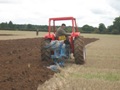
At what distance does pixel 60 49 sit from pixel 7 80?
15.1ft

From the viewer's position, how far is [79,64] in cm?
1413

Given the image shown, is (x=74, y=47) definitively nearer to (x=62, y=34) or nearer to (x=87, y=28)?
(x=62, y=34)

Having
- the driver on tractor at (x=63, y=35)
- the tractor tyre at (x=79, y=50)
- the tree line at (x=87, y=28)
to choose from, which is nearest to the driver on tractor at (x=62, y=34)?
the driver on tractor at (x=63, y=35)

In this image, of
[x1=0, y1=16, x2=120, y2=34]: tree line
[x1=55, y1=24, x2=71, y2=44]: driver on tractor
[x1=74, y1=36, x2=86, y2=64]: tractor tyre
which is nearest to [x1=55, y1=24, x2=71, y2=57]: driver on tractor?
[x1=55, y1=24, x2=71, y2=44]: driver on tractor

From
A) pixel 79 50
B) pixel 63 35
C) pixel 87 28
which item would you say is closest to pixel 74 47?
pixel 79 50

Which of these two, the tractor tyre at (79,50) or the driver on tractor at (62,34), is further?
the driver on tractor at (62,34)

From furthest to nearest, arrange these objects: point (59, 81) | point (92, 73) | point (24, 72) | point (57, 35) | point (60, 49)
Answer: point (57, 35)
point (60, 49)
point (92, 73)
point (24, 72)
point (59, 81)

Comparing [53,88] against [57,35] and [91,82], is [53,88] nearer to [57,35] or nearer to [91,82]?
[91,82]

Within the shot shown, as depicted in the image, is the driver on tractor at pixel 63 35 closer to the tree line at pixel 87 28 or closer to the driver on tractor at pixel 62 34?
the driver on tractor at pixel 62 34

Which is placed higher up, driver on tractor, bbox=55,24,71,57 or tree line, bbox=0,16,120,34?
driver on tractor, bbox=55,24,71,57

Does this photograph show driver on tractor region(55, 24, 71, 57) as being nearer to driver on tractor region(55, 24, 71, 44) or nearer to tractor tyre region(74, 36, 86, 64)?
driver on tractor region(55, 24, 71, 44)

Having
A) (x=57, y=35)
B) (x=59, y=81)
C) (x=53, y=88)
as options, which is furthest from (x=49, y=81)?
(x=57, y=35)

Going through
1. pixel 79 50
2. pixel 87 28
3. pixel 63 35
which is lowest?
pixel 87 28

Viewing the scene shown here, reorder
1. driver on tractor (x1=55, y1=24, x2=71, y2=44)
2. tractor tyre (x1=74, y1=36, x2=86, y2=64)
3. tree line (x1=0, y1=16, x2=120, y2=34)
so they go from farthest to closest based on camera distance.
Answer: tree line (x1=0, y1=16, x2=120, y2=34), driver on tractor (x1=55, y1=24, x2=71, y2=44), tractor tyre (x1=74, y1=36, x2=86, y2=64)
